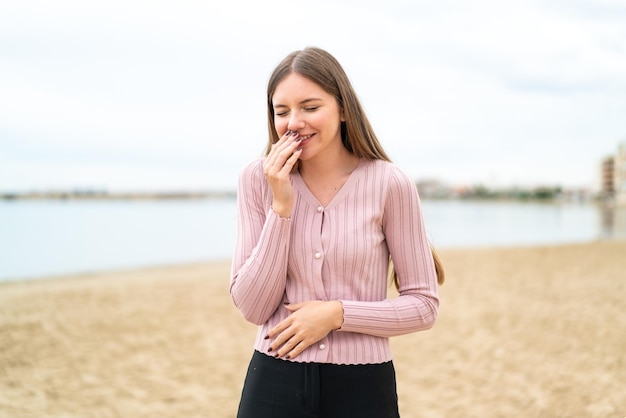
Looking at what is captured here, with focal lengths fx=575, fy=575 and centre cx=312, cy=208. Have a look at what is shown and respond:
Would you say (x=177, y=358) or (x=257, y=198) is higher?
(x=257, y=198)

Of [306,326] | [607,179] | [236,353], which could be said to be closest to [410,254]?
[306,326]

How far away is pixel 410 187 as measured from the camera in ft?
5.47

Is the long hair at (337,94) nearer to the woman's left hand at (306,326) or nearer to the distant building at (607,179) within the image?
the woman's left hand at (306,326)

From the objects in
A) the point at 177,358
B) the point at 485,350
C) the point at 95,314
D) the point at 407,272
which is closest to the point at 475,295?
the point at 485,350

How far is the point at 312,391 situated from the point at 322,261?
346mm

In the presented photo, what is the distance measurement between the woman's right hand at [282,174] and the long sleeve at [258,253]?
0.03 meters

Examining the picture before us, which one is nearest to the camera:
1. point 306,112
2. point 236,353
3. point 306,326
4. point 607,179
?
point 306,326

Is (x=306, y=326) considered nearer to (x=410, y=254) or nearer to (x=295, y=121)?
(x=410, y=254)

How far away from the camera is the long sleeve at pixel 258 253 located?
60.8 inches

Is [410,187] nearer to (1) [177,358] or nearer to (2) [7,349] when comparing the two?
(1) [177,358]

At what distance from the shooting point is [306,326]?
1508 mm

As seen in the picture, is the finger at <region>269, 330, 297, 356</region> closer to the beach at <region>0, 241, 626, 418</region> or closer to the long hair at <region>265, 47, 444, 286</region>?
the long hair at <region>265, 47, 444, 286</region>

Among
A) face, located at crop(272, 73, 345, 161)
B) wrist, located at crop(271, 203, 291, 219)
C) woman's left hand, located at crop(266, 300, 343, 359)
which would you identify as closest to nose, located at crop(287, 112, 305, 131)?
face, located at crop(272, 73, 345, 161)

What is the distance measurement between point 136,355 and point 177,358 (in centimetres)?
53
